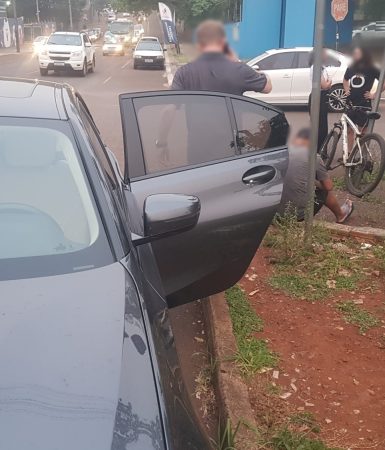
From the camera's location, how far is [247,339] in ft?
11.9

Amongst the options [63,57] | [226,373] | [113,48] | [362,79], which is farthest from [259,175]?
[113,48]

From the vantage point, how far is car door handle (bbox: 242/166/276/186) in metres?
3.63

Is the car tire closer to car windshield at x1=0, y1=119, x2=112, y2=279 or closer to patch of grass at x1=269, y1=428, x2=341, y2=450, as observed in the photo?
car windshield at x1=0, y1=119, x2=112, y2=279

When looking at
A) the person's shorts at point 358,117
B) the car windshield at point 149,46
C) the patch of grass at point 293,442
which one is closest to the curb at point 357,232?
the patch of grass at point 293,442

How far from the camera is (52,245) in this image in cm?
232

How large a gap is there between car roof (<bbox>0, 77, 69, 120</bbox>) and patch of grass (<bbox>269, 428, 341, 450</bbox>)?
175cm

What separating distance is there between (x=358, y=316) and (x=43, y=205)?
225 cm

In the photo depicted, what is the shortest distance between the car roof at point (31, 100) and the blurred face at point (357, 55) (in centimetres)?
534

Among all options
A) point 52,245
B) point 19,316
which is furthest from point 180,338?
point 19,316

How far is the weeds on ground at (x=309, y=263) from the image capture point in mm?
4254

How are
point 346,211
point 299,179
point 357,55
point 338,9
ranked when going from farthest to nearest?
point 338,9
point 357,55
point 346,211
point 299,179

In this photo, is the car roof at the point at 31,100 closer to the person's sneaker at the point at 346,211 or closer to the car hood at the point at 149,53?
the person's sneaker at the point at 346,211

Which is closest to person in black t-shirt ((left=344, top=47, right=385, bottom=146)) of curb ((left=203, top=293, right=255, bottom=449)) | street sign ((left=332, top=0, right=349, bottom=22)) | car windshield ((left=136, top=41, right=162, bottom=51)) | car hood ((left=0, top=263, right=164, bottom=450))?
curb ((left=203, top=293, right=255, bottom=449))

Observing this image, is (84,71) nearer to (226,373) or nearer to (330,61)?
(330,61)
